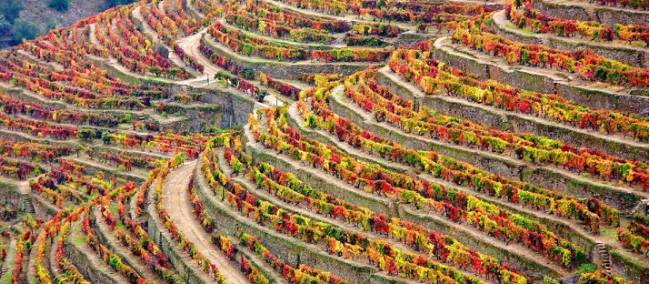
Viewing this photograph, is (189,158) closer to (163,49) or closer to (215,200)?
(215,200)

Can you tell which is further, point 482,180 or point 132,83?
point 132,83

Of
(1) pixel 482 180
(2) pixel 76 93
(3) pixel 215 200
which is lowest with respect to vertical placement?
(2) pixel 76 93

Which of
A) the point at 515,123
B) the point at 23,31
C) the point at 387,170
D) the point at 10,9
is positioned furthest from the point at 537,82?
the point at 10,9

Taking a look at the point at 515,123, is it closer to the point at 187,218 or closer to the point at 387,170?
the point at 387,170

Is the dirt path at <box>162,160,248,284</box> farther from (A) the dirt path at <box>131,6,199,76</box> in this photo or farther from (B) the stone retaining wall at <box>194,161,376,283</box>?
(A) the dirt path at <box>131,6,199,76</box>

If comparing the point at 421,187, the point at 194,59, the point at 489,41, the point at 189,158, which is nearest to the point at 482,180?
the point at 421,187

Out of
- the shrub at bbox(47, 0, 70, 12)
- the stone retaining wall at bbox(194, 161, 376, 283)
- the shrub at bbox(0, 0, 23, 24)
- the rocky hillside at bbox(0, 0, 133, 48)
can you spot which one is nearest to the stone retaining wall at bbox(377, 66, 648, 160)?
the stone retaining wall at bbox(194, 161, 376, 283)
